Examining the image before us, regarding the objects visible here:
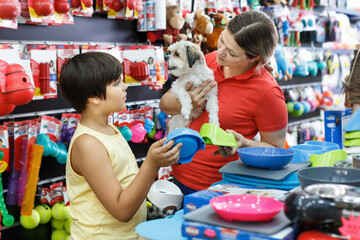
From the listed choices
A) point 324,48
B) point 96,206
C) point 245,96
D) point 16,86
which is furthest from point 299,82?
point 96,206

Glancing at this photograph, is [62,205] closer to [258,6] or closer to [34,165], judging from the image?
[34,165]

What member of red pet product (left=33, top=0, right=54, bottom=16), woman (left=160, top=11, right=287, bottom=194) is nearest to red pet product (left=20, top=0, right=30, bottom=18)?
red pet product (left=33, top=0, right=54, bottom=16)

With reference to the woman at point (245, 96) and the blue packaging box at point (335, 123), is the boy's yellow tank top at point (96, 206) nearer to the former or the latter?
the woman at point (245, 96)

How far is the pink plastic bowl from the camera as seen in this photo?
3.09 ft

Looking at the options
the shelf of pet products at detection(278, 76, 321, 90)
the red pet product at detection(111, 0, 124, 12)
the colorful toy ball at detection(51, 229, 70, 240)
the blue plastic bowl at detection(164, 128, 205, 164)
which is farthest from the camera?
the shelf of pet products at detection(278, 76, 321, 90)

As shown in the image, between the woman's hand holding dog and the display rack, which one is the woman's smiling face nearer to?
the woman's hand holding dog

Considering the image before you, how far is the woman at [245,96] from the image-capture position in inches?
72.8

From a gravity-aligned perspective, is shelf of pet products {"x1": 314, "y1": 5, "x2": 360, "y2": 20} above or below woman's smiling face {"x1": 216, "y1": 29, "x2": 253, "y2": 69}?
above

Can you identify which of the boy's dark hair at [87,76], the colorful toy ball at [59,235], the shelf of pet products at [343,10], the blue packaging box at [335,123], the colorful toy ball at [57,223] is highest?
the shelf of pet products at [343,10]

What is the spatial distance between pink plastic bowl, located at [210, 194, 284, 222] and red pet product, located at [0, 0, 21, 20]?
1576 mm

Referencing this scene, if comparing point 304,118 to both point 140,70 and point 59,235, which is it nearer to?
point 140,70

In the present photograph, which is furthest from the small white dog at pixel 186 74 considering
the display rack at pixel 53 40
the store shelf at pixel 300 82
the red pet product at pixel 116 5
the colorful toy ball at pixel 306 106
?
the colorful toy ball at pixel 306 106

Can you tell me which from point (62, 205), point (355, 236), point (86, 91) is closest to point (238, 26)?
point (86, 91)

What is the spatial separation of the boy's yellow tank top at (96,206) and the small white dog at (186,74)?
664mm
